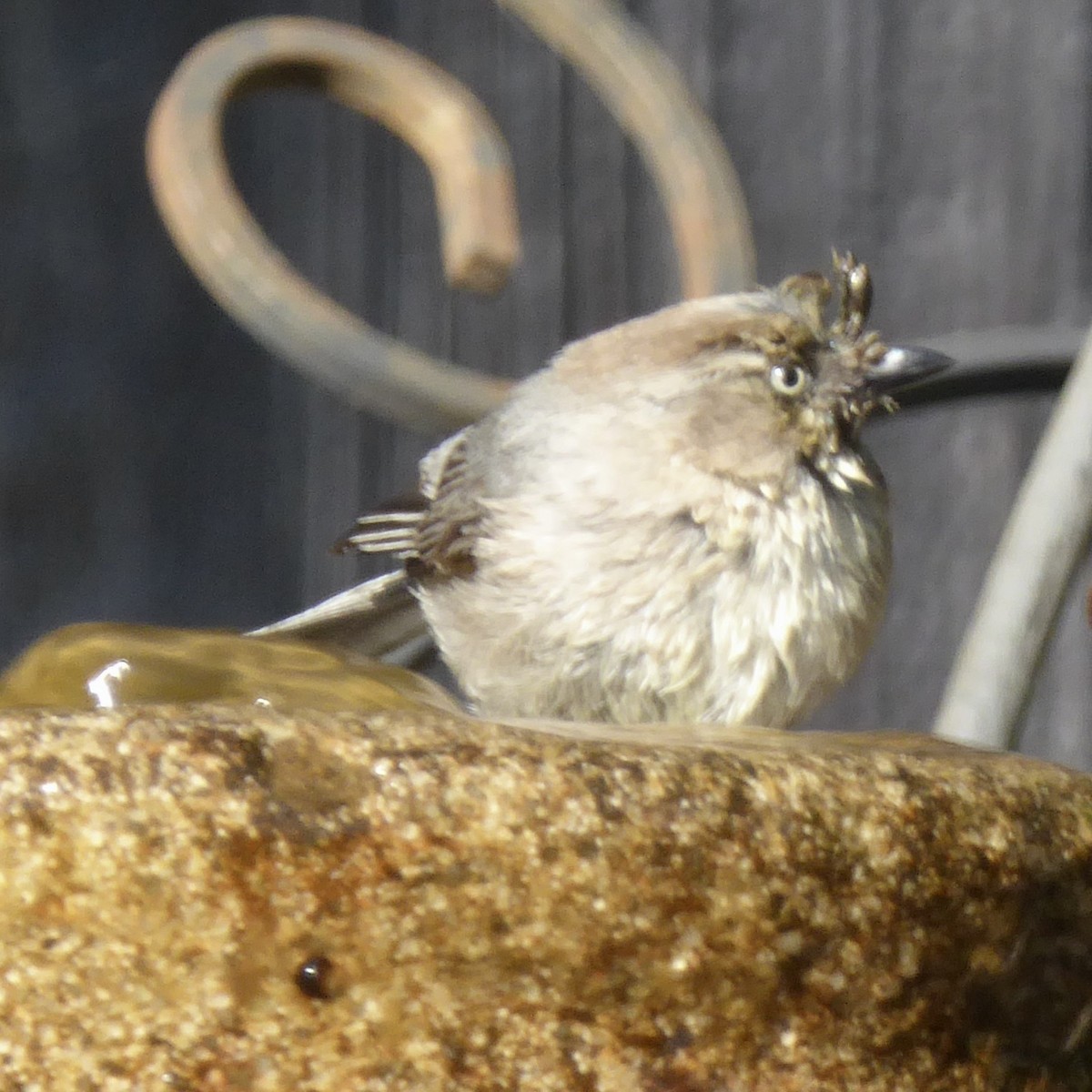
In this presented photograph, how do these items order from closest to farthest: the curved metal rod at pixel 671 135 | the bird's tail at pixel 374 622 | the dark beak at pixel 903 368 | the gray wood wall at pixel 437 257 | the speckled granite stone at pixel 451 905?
the speckled granite stone at pixel 451 905, the dark beak at pixel 903 368, the curved metal rod at pixel 671 135, the bird's tail at pixel 374 622, the gray wood wall at pixel 437 257

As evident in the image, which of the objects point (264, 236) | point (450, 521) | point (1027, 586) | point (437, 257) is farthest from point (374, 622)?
point (437, 257)

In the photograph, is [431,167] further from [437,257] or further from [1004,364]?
[437,257]

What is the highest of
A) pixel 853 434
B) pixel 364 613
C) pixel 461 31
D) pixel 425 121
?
pixel 461 31

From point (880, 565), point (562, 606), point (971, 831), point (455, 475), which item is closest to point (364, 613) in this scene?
point (455, 475)

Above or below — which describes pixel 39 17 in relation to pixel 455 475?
above

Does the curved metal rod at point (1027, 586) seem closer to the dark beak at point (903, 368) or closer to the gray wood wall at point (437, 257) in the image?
the dark beak at point (903, 368)

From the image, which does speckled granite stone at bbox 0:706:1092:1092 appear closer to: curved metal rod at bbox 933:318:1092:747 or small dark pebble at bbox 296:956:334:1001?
small dark pebble at bbox 296:956:334:1001

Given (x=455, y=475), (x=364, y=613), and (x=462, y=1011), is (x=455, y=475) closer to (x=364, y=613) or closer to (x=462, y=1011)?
(x=364, y=613)

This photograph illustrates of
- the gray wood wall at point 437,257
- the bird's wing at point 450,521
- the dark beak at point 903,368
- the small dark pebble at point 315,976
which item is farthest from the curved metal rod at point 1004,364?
the small dark pebble at point 315,976
